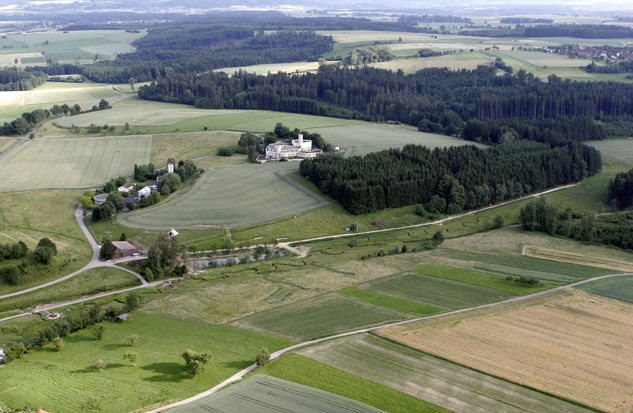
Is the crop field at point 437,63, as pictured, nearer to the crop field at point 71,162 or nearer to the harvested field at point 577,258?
the crop field at point 71,162

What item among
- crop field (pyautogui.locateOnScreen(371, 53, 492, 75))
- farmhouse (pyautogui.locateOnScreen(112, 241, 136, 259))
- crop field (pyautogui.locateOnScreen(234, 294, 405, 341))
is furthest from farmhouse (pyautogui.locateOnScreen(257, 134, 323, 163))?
crop field (pyautogui.locateOnScreen(371, 53, 492, 75))

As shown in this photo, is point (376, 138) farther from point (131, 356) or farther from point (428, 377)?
point (131, 356)

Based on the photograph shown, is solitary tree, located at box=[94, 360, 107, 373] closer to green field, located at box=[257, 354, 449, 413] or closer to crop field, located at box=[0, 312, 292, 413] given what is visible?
crop field, located at box=[0, 312, 292, 413]

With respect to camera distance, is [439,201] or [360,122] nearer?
[439,201]

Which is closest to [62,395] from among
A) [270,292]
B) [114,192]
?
[270,292]

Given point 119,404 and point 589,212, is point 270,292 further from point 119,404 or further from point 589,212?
point 589,212

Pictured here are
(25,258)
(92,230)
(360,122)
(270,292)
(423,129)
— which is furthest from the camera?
(360,122)

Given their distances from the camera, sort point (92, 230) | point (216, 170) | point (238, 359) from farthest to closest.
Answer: point (216, 170), point (92, 230), point (238, 359)

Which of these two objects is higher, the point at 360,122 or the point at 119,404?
the point at 360,122
